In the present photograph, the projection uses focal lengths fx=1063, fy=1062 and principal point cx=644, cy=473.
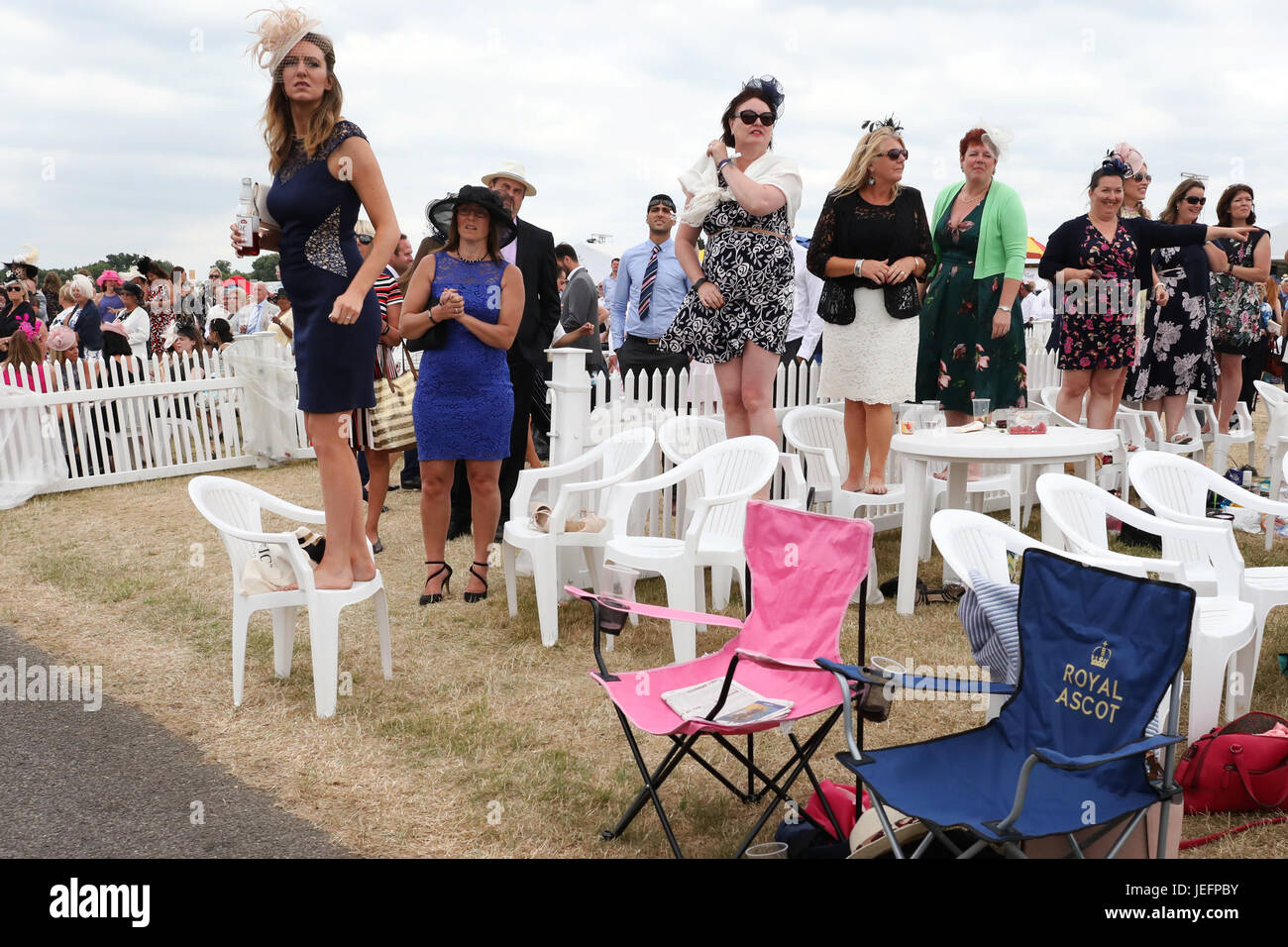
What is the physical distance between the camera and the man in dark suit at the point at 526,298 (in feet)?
21.2

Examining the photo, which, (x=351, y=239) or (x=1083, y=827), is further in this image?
(x=351, y=239)

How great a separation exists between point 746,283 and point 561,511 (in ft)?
5.00

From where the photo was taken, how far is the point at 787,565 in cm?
354

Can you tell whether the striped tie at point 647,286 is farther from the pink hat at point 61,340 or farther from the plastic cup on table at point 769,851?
the pink hat at point 61,340

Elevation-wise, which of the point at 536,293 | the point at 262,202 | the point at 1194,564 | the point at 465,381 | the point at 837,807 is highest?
the point at 262,202

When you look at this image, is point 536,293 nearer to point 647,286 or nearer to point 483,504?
point 483,504

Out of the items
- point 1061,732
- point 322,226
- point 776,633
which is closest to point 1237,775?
point 1061,732

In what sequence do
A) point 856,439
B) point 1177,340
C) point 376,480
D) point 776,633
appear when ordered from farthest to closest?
point 1177,340
point 376,480
point 856,439
point 776,633

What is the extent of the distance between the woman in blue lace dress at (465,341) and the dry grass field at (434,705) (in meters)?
0.78

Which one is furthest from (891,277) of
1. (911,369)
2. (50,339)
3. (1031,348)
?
(50,339)

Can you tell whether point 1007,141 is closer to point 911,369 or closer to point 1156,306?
point 911,369

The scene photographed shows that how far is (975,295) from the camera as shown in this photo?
20.0 feet
